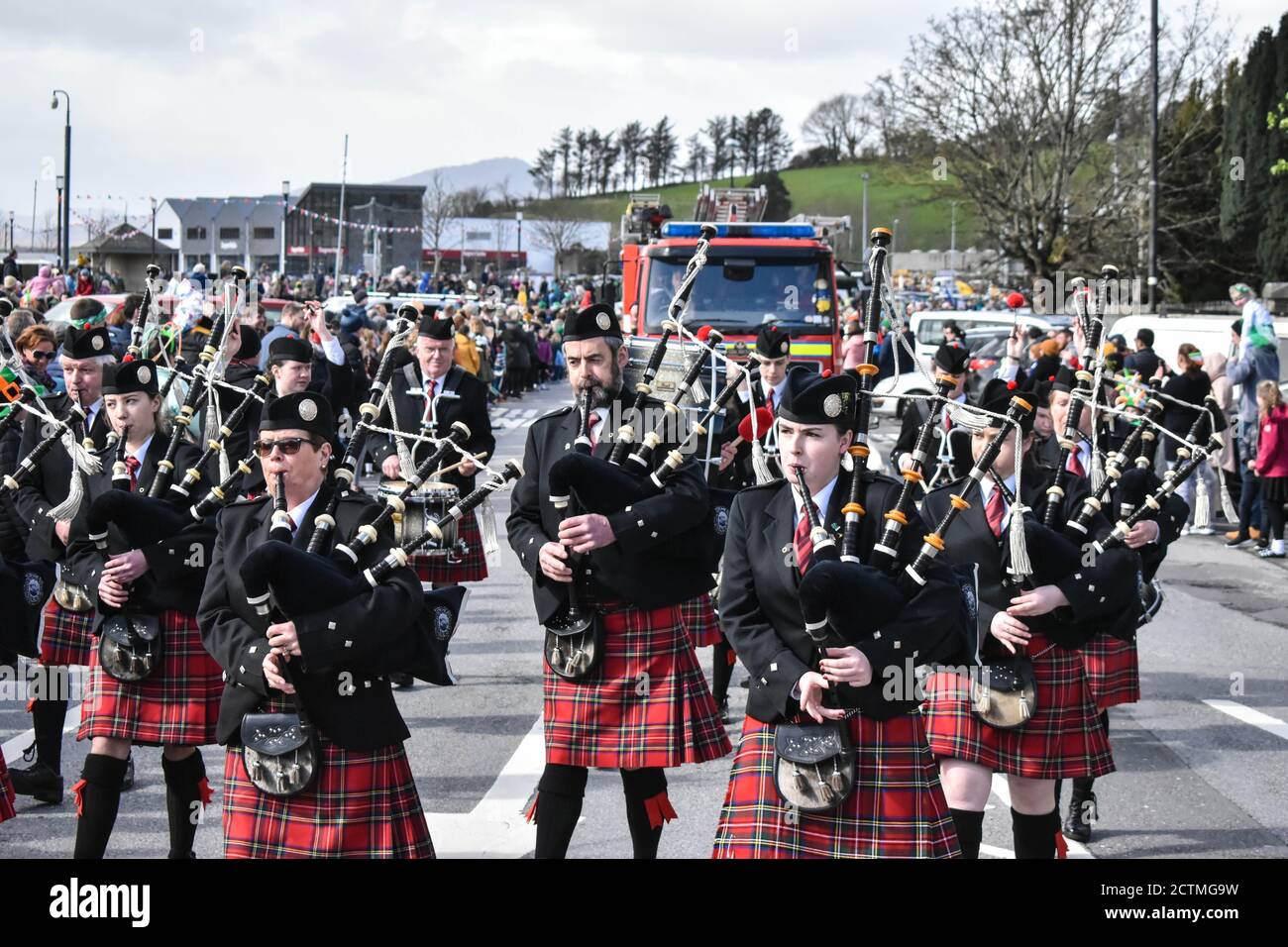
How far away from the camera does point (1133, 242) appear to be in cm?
3922

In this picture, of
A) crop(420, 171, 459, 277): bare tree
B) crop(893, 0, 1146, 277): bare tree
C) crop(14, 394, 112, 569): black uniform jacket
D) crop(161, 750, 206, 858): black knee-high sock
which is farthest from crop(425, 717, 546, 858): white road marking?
crop(420, 171, 459, 277): bare tree

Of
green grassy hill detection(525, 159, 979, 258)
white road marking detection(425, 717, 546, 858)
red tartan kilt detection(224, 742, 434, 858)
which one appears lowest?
white road marking detection(425, 717, 546, 858)

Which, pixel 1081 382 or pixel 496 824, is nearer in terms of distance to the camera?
pixel 1081 382

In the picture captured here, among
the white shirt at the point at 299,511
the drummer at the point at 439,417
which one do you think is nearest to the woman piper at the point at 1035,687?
the white shirt at the point at 299,511

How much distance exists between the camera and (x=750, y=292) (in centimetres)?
1416

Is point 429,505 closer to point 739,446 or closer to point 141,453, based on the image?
point 739,446

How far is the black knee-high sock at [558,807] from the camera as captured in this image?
4688mm

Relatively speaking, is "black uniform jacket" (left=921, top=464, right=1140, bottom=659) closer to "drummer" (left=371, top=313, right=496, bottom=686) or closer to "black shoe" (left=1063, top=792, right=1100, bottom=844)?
"black shoe" (left=1063, top=792, right=1100, bottom=844)

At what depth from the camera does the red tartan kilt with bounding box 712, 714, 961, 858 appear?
3670mm

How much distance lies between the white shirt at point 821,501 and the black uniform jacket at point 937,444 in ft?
4.54

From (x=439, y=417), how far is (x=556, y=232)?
7331 cm

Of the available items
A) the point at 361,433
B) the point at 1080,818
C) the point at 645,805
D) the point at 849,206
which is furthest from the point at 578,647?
the point at 849,206

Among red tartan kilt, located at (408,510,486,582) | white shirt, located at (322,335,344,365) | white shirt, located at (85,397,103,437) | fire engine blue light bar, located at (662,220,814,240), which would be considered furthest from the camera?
fire engine blue light bar, located at (662,220,814,240)

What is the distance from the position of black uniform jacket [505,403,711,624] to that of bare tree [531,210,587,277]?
7490 centimetres
